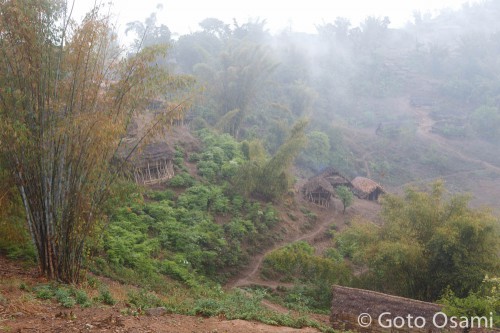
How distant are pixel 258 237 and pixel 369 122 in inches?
1323

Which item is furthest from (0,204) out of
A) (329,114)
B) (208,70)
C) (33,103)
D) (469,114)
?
(469,114)

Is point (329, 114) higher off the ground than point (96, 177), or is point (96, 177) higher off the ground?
point (329, 114)

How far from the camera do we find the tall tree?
621 cm

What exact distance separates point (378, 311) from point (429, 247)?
9.42 feet

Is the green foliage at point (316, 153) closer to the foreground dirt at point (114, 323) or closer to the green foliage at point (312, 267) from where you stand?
the green foliage at point (312, 267)

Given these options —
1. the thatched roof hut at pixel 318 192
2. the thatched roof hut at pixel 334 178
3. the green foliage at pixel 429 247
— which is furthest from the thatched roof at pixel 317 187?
the green foliage at pixel 429 247

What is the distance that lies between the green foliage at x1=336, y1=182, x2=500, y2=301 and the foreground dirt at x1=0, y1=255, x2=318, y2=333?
498 centimetres

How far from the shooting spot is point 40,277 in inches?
267

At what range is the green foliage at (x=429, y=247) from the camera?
10023 mm

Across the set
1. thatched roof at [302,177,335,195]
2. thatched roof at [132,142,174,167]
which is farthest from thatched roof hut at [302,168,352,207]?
thatched roof at [132,142,174,167]

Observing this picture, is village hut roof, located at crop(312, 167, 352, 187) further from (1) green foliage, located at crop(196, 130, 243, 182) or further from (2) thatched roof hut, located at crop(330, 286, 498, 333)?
(2) thatched roof hut, located at crop(330, 286, 498, 333)

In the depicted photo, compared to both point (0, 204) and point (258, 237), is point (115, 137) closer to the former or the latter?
point (0, 204)

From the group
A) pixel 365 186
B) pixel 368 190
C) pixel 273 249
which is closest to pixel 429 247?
pixel 273 249

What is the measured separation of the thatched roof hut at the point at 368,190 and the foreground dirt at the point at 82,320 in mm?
21650
